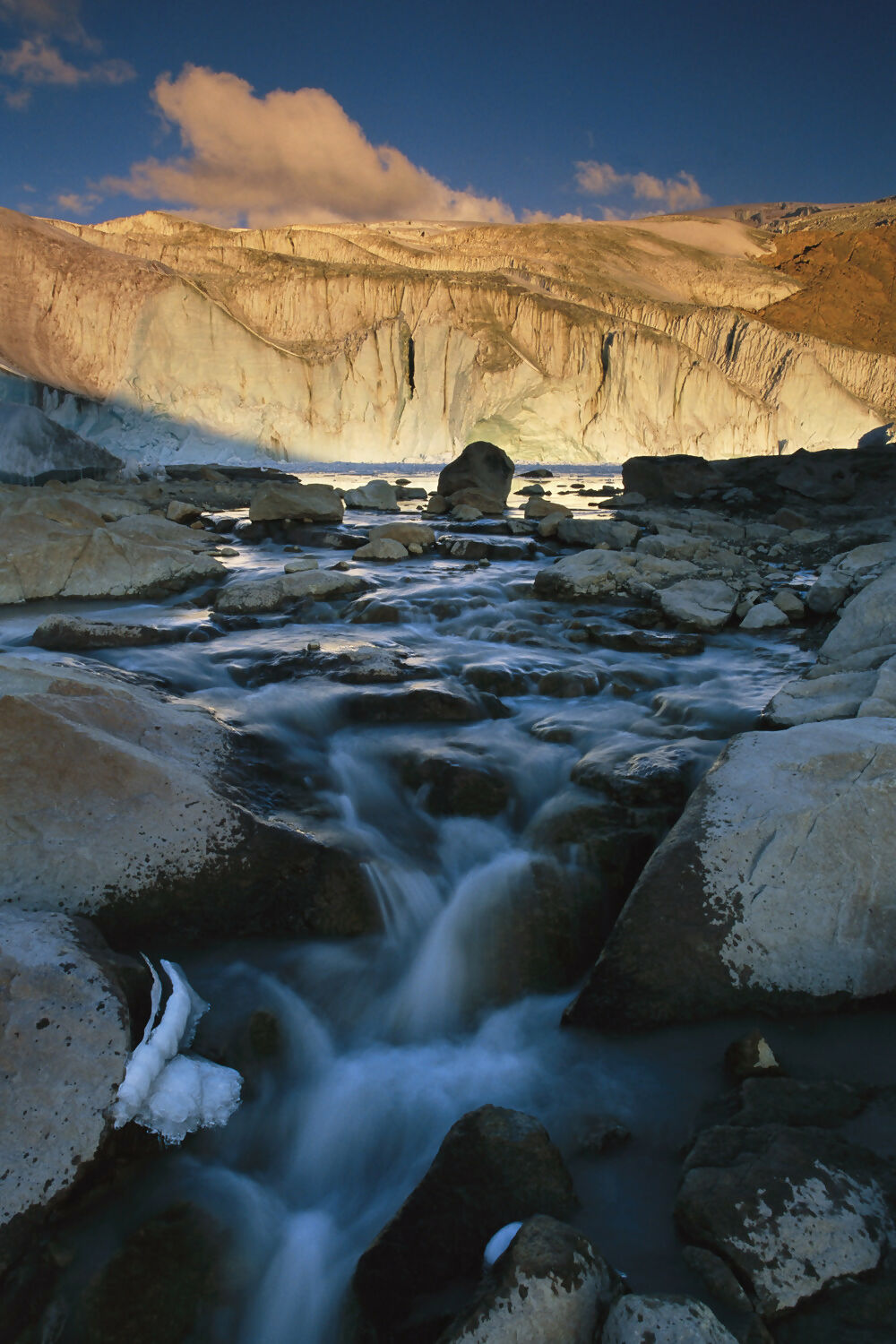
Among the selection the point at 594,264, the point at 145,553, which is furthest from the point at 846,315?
the point at 145,553

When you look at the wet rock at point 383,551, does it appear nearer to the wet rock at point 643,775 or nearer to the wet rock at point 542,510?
the wet rock at point 542,510

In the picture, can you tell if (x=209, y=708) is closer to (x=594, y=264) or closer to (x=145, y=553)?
(x=145, y=553)

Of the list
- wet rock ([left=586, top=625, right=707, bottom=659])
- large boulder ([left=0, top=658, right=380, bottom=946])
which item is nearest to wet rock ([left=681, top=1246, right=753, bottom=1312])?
large boulder ([left=0, top=658, right=380, bottom=946])

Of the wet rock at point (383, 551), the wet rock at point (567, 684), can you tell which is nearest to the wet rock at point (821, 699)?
the wet rock at point (567, 684)

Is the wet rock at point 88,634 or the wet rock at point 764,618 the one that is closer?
the wet rock at point 88,634

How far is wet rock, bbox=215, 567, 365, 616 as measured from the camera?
5.84 metres

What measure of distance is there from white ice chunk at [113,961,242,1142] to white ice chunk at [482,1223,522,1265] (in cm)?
72

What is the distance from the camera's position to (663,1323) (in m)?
1.10

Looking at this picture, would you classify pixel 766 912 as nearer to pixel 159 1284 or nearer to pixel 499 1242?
pixel 499 1242

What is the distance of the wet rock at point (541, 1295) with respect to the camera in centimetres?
113

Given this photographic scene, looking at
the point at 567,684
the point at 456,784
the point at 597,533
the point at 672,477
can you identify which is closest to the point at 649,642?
the point at 567,684

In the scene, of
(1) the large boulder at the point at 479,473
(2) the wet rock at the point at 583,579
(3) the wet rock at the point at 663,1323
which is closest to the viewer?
(3) the wet rock at the point at 663,1323

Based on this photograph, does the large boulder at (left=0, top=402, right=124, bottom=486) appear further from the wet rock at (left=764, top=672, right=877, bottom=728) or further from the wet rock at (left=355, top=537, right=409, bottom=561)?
the wet rock at (left=764, top=672, right=877, bottom=728)

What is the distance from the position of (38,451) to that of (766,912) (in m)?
14.1
